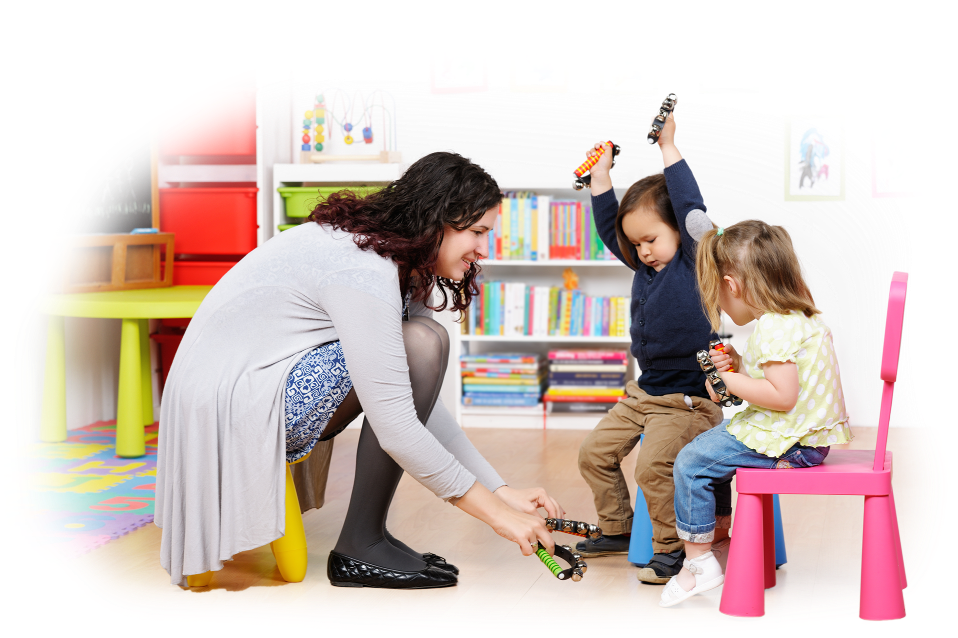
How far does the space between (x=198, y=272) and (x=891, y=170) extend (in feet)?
6.01

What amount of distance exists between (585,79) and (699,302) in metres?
0.48

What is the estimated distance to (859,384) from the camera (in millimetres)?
1921

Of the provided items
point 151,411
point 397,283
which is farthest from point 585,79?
point 151,411

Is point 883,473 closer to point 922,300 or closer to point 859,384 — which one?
point 922,300

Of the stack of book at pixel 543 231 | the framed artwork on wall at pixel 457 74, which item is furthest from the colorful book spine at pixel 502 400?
the framed artwork on wall at pixel 457 74

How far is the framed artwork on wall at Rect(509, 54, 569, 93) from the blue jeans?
74 centimetres

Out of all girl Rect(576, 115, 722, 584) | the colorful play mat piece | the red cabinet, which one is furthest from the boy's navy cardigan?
the red cabinet

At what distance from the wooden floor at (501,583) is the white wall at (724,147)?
185 mm

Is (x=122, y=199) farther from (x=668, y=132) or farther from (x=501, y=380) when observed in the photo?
(x=668, y=132)

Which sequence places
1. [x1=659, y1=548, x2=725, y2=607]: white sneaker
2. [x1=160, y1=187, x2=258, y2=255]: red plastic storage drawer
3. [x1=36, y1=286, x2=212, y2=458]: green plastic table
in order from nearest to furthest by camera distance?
[x1=659, y1=548, x2=725, y2=607]: white sneaker
[x1=36, y1=286, x2=212, y2=458]: green plastic table
[x1=160, y1=187, x2=258, y2=255]: red plastic storage drawer

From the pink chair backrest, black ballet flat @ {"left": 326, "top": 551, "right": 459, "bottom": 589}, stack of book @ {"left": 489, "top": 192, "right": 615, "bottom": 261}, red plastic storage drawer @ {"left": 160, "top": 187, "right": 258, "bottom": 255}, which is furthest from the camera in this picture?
stack of book @ {"left": 489, "top": 192, "right": 615, "bottom": 261}

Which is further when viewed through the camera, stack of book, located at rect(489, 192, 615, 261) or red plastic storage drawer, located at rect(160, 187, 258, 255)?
stack of book, located at rect(489, 192, 615, 261)

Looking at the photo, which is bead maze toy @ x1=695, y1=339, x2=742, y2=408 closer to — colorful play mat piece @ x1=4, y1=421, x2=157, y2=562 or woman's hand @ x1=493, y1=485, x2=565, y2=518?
woman's hand @ x1=493, y1=485, x2=565, y2=518

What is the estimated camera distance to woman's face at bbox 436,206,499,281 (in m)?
1.34
